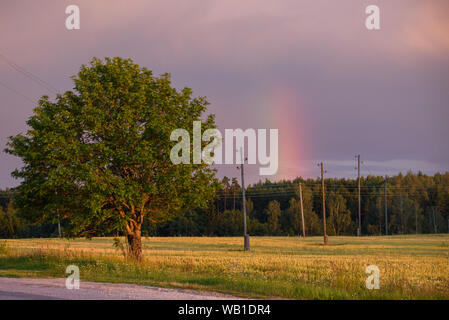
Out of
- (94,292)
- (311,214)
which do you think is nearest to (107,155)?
(94,292)

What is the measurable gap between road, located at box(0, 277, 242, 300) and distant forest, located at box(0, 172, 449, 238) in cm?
9429

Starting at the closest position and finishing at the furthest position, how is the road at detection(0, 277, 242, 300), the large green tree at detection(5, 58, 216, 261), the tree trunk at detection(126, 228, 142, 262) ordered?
the road at detection(0, 277, 242, 300) → the large green tree at detection(5, 58, 216, 261) → the tree trunk at detection(126, 228, 142, 262)

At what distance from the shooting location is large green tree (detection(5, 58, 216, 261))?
20.9 meters

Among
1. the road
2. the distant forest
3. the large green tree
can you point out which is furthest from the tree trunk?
the distant forest

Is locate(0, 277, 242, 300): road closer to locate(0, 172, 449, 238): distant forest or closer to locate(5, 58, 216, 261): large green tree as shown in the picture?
locate(5, 58, 216, 261): large green tree

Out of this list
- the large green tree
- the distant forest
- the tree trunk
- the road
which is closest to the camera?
the road

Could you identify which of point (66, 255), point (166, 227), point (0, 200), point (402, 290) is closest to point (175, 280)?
point (402, 290)

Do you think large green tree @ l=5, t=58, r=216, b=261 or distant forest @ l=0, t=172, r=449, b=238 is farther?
distant forest @ l=0, t=172, r=449, b=238

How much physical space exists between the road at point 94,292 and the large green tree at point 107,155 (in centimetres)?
629

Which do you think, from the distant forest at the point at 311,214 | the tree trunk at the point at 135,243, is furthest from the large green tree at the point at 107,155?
the distant forest at the point at 311,214

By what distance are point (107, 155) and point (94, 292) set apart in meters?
9.19

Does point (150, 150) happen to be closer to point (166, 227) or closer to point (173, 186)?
point (173, 186)

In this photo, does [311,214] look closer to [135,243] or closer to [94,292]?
[135,243]

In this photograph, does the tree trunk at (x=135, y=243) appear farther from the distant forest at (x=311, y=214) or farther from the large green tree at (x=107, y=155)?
the distant forest at (x=311, y=214)
